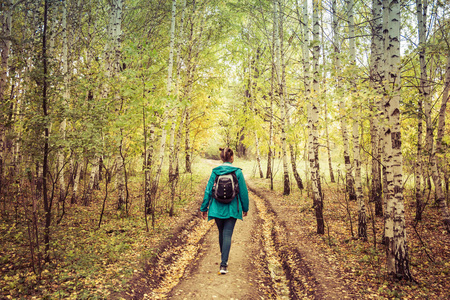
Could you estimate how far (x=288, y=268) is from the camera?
17.2 feet

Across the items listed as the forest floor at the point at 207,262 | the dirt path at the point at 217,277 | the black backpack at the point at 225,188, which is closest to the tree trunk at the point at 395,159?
the forest floor at the point at 207,262

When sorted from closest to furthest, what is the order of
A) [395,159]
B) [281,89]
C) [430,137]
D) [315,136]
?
1. [395,159]
2. [430,137]
3. [315,136]
4. [281,89]

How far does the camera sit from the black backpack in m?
4.47


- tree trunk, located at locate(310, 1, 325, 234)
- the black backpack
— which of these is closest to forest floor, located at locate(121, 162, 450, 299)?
tree trunk, located at locate(310, 1, 325, 234)

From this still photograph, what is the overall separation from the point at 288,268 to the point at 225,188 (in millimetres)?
2430

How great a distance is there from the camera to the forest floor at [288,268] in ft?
13.5

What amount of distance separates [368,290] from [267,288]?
173 cm

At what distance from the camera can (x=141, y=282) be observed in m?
4.30

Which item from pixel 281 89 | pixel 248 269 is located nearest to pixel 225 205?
pixel 248 269

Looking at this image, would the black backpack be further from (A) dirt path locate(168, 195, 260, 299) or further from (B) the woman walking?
(A) dirt path locate(168, 195, 260, 299)

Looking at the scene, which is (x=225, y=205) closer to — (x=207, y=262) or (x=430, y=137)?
(x=207, y=262)

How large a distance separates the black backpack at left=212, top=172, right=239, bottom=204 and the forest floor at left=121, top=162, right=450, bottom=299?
4.92ft

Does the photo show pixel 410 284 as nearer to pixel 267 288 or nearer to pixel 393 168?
pixel 393 168

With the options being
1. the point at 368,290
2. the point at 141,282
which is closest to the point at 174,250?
the point at 141,282
